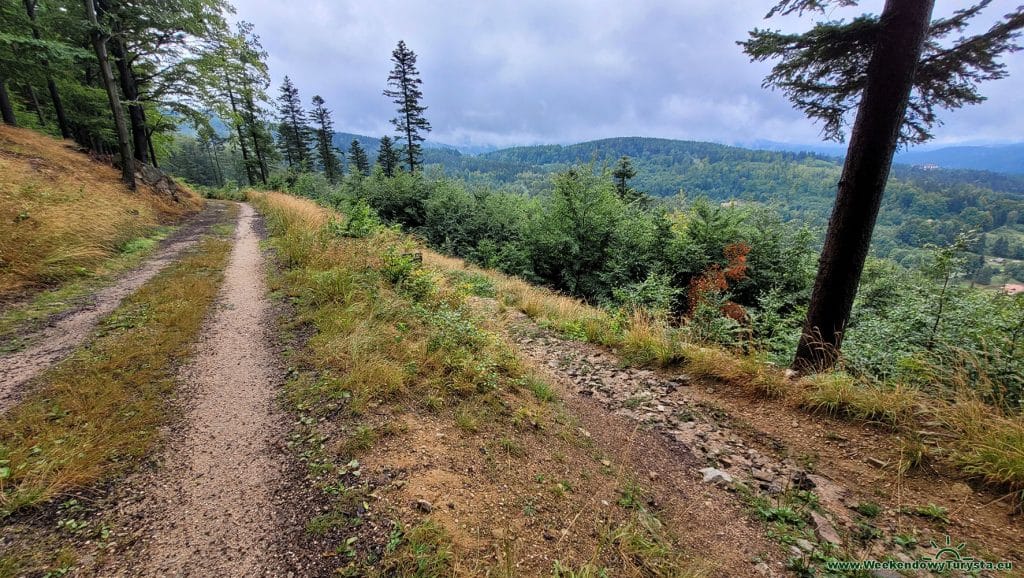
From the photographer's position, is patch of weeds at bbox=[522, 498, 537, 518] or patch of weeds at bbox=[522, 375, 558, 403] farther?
patch of weeds at bbox=[522, 375, 558, 403]

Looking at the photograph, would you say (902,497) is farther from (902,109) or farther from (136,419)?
(136,419)

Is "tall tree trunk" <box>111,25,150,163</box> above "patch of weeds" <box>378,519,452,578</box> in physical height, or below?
above

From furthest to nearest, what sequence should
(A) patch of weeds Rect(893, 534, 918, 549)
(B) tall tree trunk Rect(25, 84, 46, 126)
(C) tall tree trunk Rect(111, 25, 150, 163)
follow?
1. (B) tall tree trunk Rect(25, 84, 46, 126)
2. (C) tall tree trunk Rect(111, 25, 150, 163)
3. (A) patch of weeds Rect(893, 534, 918, 549)

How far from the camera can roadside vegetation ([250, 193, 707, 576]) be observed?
219 centimetres

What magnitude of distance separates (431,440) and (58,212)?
10801 mm

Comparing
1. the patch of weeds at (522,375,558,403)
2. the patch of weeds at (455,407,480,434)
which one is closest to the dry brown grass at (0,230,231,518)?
the patch of weeds at (455,407,480,434)

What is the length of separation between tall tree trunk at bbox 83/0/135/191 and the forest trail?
1781cm

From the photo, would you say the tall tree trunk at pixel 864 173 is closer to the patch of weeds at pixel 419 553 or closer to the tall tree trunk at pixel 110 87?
the patch of weeds at pixel 419 553

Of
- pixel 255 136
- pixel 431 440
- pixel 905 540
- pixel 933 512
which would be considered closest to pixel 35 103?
pixel 255 136

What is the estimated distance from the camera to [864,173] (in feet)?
13.6

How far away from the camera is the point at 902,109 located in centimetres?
399

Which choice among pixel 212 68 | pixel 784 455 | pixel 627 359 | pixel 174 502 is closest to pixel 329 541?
pixel 174 502

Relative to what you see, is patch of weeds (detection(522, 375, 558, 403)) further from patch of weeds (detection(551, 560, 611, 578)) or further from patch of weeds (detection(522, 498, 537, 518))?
patch of weeds (detection(551, 560, 611, 578))

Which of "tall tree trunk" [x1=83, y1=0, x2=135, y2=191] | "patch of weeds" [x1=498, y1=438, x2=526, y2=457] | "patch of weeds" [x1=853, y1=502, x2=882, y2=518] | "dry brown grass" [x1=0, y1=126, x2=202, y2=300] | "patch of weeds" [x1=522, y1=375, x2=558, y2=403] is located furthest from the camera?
"tall tree trunk" [x1=83, y1=0, x2=135, y2=191]
